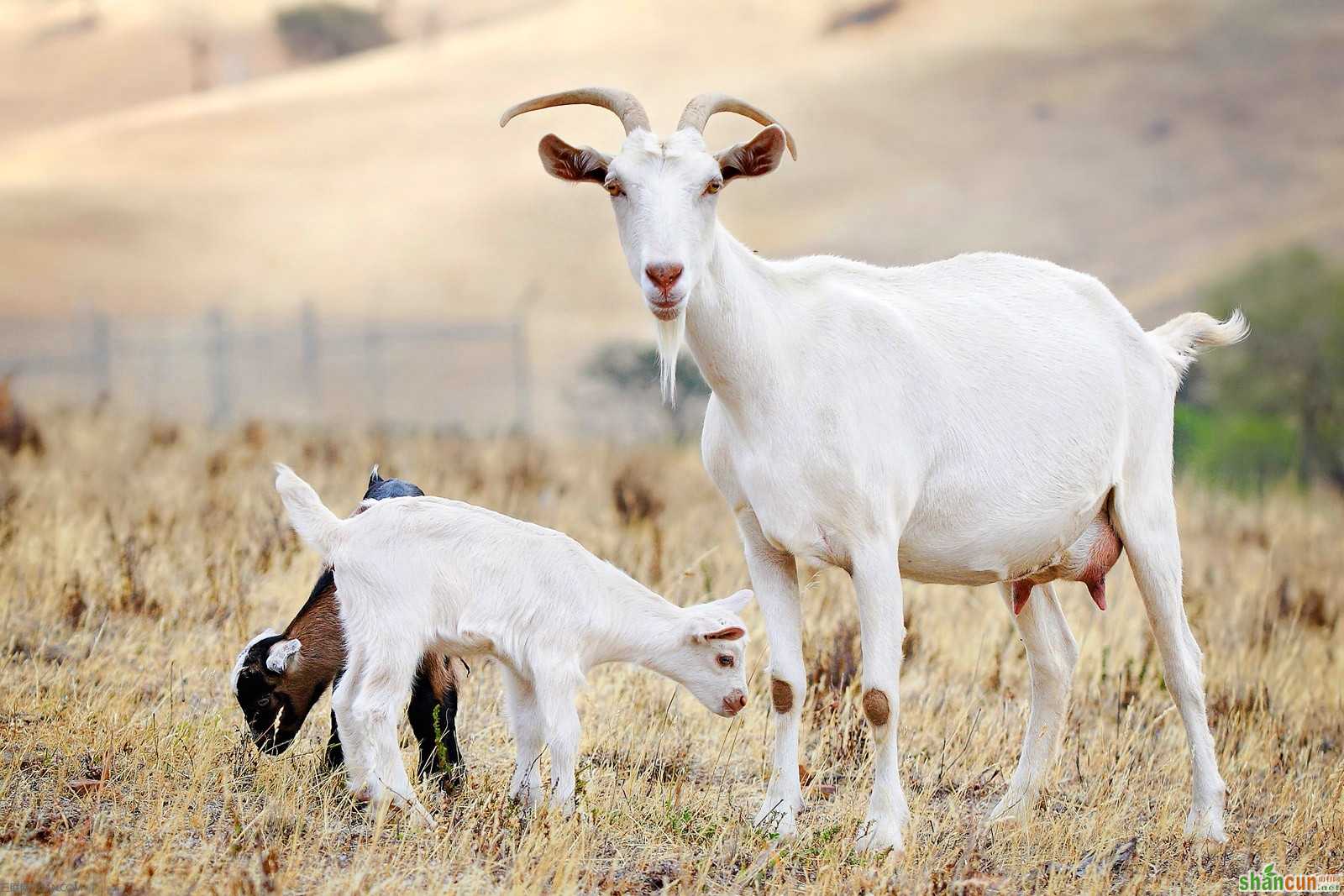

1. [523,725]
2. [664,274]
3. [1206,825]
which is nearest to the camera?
[664,274]

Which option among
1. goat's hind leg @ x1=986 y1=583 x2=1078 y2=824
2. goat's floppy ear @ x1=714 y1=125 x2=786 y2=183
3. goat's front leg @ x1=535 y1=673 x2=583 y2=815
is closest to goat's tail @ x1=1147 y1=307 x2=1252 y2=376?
goat's hind leg @ x1=986 y1=583 x2=1078 y2=824

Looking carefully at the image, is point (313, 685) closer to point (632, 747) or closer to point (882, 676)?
point (632, 747)

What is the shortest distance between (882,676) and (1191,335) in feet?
8.18

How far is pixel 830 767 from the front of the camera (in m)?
6.04

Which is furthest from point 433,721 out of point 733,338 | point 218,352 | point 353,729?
point 218,352

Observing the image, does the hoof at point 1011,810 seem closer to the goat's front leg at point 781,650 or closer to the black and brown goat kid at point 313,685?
the goat's front leg at point 781,650

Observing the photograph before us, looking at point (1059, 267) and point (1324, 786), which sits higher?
point (1059, 267)

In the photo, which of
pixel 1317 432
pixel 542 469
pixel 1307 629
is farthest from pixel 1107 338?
pixel 1317 432

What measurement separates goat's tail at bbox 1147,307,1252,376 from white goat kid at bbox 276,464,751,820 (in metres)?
2.45

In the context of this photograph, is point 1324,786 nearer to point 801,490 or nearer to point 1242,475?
point 801,490

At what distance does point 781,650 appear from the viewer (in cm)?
527

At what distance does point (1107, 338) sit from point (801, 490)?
179 cm

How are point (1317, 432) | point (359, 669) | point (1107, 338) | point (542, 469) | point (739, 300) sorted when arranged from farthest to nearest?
point (1317, 432)
point (542, 469)
point (1107, 338)
point (739, 300)
point (359, 669)

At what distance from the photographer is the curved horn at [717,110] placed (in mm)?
4785
